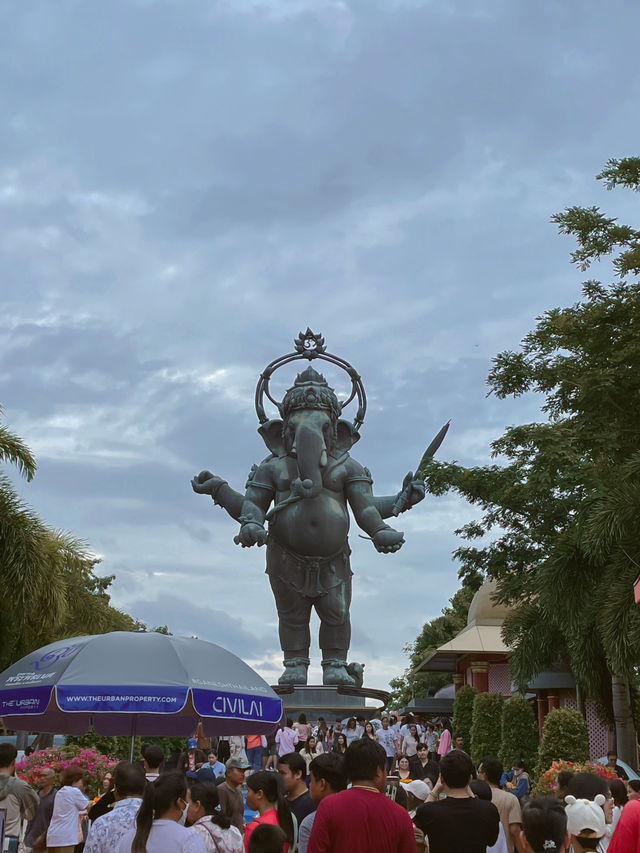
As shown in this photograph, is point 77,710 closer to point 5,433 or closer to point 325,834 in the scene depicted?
point 325,834

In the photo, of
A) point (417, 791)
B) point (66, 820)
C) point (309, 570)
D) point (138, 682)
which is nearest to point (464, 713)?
point (309, 570)

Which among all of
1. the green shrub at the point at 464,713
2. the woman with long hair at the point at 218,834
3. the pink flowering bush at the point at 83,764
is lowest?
the woman with long hair at the point at 218,834

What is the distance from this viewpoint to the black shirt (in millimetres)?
5078

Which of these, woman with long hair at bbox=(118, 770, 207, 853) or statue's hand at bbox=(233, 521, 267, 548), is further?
statue's hand at bbox=(233, 521, 267, 548)

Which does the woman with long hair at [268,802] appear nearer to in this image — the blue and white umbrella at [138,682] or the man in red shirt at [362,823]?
the man in red shirt at [362,823]

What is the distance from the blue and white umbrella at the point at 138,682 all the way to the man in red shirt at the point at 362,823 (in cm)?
318

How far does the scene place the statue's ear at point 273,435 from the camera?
Answer: 24641 millimetres

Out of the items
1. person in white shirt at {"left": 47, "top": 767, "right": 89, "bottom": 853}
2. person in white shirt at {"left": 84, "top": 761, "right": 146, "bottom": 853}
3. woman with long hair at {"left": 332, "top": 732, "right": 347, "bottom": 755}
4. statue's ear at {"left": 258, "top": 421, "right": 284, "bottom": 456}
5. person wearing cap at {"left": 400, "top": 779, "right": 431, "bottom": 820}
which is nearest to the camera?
person in white shirt at {"left": 84, "top": 761, "right": 146, "bottom": 853}

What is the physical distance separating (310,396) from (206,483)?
10.4 ft

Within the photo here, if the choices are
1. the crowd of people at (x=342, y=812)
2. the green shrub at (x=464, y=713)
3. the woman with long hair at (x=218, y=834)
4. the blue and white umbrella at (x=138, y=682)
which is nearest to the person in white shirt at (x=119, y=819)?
the crowd of people at (x=342, y=812)

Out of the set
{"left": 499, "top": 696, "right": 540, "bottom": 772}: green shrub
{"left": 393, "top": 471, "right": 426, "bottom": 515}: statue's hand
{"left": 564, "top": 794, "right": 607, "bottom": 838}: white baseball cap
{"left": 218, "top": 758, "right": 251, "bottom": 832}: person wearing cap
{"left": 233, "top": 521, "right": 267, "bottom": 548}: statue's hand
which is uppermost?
{"left": 393, "top": 471, "right": 426, "bottom": 515}: statue's hand

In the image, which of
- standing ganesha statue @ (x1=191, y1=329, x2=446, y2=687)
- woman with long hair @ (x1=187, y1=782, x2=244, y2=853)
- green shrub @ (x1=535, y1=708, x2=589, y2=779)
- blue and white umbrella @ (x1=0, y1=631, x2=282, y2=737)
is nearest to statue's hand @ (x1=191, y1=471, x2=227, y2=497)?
standing ganesha statue @ (x1=191, y1=329, x2=446, y2=687)

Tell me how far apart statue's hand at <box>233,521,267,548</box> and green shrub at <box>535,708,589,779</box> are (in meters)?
8.98

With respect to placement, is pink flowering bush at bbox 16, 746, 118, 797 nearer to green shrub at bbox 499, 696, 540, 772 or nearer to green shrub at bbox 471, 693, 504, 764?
green shrub at bbox 499, 696, 540, 772
